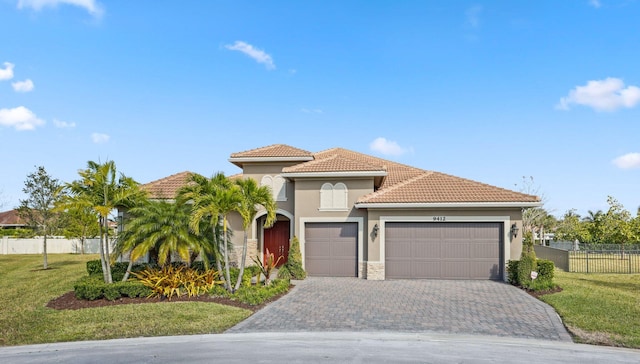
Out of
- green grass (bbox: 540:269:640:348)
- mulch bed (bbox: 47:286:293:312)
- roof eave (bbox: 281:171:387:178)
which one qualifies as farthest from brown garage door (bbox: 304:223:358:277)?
green grass (bbox: 540:269:640:348)

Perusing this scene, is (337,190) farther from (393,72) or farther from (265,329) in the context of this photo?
(265,329)

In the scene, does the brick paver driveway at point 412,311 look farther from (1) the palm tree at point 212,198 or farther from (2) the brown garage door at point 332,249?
(1) the palm tree at point 212,198

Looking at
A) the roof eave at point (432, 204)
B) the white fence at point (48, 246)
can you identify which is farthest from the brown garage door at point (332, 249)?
the white fence at point (48, 246)

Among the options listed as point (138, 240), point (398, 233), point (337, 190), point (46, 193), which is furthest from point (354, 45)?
point (46, 193)

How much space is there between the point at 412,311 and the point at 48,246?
1576 inches

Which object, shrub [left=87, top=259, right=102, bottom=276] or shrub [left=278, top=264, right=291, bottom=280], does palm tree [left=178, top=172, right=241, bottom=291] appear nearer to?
shrub [left=278, top=264, right=291, bottom=280]

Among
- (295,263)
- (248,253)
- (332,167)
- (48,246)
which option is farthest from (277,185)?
(48,246)

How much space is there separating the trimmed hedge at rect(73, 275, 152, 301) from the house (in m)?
5.16

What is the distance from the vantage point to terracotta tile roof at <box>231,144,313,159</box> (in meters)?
21.3

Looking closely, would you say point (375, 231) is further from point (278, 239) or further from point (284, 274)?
point (278, 239)

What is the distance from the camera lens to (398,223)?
1905 cm

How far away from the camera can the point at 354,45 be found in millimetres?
20797

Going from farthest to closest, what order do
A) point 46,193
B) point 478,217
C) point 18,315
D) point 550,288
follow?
point 46,193 < point 478,217 < point 550,288 < point 18,315

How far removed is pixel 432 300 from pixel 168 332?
8062 millimetres
